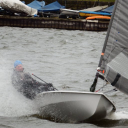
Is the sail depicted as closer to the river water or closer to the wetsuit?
the river water

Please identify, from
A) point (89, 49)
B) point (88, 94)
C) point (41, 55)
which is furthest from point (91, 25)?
point (88, 94)

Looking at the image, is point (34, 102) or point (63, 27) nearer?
point (34, 102)

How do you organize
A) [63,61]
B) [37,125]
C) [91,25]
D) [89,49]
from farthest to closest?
1. [91,25]
2. [89,49]
3. [63,61]
4. [37,125]

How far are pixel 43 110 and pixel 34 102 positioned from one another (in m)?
0.29

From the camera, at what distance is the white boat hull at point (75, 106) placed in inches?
304

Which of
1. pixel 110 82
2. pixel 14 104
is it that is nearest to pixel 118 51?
pixel 110 82

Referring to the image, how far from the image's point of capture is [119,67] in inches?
314

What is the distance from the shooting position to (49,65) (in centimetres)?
1755

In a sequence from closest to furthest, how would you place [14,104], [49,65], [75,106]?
1. [75,106]
2. [14,104]
3. [49,65]

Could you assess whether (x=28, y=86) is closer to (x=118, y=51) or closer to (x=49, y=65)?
(x=118, y=51)

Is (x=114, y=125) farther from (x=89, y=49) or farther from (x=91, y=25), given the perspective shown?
(x=91, y=25)

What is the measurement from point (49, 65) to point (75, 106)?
31.7 ft

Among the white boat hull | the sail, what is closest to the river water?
the white boat hull

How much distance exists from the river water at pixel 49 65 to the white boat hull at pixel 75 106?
0.55ft
